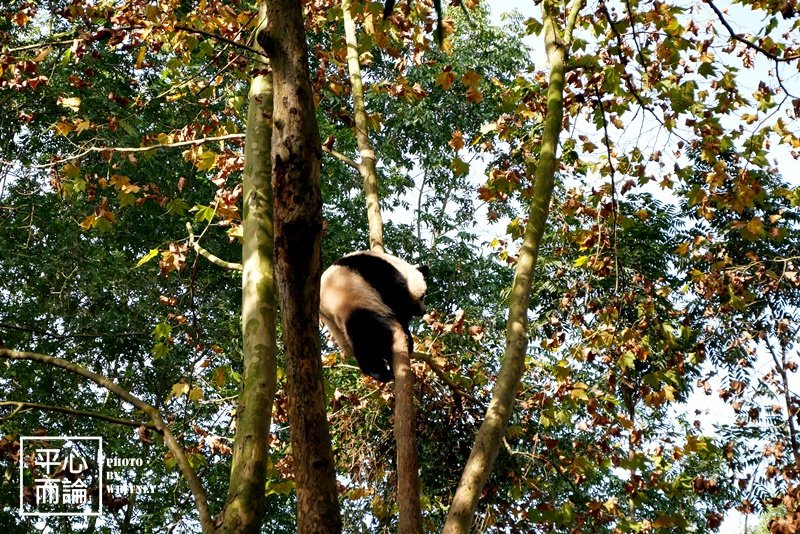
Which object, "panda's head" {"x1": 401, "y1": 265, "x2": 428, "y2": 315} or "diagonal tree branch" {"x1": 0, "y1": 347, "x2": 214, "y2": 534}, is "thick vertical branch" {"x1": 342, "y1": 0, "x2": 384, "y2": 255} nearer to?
"panda's head" {"x1": 401, "y1": 265, "x2": 428, "y2": 315}

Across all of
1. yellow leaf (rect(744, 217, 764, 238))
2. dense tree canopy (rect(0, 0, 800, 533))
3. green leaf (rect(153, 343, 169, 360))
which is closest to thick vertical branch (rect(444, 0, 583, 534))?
dense tree canopy (rect(0, 0, 800, 533))

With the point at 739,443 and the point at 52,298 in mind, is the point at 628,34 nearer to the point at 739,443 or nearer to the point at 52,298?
the point at 739,443

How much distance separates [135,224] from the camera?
12039 millimetres

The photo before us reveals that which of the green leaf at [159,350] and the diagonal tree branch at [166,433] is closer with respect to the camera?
the diagonal tree branch at [166,433]

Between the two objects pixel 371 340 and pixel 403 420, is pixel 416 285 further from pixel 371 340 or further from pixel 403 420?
pixel 403 420

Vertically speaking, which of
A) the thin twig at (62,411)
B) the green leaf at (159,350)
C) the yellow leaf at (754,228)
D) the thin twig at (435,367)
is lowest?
the thin twig at (62,411)

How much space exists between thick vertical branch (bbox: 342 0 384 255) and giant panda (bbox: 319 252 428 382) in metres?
0.42

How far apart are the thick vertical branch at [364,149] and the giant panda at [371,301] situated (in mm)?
415

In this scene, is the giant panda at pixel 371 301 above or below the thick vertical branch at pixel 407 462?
above

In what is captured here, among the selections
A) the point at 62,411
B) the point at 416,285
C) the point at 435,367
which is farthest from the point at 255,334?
the point at 416,285

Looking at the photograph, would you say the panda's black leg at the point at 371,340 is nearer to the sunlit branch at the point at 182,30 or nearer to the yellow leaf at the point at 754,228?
the sunlit branch at the point at 182,30

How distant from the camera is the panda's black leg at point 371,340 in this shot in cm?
491

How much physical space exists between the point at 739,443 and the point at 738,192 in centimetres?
413

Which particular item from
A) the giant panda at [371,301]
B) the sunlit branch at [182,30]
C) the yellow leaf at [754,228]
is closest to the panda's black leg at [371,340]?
the giant panda at [371,301]
